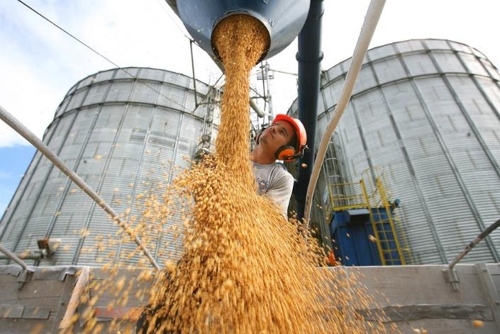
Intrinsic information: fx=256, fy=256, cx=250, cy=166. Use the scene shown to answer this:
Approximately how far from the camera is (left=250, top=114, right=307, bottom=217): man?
95.7 inches

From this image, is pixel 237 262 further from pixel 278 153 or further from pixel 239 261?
pixel 278 153

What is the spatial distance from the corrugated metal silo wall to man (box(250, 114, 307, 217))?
4752mm

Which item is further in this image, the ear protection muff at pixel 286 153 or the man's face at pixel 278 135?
the man's face at pixel 278 135

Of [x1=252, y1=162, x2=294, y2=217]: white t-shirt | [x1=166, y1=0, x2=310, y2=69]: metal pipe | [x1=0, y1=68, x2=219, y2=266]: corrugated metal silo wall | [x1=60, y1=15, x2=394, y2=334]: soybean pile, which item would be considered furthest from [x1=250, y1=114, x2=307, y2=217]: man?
[x1=0, y1=68, x2=219, y2=266]: corrugated metal silo wall

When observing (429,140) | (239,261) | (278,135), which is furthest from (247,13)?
A: (429,140)

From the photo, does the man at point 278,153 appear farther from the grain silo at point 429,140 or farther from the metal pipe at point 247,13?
the grain silo at point 429,140

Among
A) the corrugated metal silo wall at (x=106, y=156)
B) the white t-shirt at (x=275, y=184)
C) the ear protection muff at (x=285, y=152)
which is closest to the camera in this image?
the white t-shirt at (x=275, y=184)

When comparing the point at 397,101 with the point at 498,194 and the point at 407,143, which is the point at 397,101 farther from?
the point at 498,194

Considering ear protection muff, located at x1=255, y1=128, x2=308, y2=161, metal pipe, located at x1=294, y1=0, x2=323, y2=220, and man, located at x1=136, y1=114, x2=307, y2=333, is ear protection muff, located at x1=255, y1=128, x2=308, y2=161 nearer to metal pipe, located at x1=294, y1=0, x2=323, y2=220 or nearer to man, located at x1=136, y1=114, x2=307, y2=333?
man, located at x1=136, y1=114, x2=307, y2=333

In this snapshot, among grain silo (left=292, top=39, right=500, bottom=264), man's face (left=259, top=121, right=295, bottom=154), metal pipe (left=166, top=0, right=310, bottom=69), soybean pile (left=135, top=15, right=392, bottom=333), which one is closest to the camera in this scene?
soybean pile (left=135, top=15, right=392, bottom=333)

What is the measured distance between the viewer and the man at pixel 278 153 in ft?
7.97

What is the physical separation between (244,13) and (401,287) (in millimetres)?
2611

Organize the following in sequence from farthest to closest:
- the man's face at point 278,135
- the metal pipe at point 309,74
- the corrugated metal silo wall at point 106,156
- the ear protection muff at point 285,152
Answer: the corrugated metal silo wall at point 106,156, the metal pipe at point 309,74, the man's face at point 278,135, the ear protection muff at point 285,152

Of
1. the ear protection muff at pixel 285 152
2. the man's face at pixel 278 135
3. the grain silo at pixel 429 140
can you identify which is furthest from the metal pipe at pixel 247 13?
the grain silo at pixel 429 140
